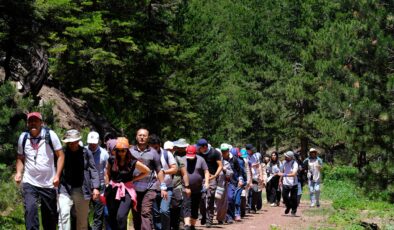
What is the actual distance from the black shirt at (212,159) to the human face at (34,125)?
6.00 meters

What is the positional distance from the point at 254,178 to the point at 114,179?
33.5ft

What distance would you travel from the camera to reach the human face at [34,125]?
8398mm

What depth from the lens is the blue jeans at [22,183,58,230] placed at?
8438mm

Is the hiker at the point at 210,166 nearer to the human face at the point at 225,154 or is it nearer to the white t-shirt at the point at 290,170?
the human face at the point at 225,154

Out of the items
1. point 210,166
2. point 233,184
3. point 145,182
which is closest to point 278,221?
point 233,184

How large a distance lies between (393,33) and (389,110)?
2.29 m

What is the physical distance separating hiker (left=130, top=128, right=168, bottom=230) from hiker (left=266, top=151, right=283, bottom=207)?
11.3 meters

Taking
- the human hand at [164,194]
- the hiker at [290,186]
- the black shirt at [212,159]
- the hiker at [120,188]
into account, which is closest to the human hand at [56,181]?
the hiker at [120,188]

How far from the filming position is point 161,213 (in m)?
11.4

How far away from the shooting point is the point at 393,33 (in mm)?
19719

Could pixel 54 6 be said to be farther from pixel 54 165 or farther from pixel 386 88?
pixel 386 88

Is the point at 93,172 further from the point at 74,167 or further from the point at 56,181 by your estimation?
the point at 56,181

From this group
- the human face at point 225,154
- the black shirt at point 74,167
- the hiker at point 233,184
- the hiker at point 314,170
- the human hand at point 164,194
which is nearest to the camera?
the black shirt at point 74,167

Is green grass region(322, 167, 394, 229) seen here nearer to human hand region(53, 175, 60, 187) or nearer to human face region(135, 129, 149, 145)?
human face region(135, 129, 149, 145)
